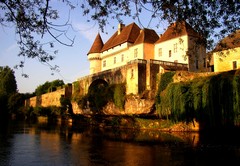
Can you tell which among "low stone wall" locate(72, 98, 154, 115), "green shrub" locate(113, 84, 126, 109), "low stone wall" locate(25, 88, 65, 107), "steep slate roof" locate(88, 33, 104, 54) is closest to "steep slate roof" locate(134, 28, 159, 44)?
"green shrub" locate(113, 84, 126, 109)

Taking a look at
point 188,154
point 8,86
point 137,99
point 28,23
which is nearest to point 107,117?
point 137,99

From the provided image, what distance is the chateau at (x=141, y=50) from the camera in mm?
33122

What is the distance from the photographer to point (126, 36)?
40688 mm

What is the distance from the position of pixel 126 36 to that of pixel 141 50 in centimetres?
494

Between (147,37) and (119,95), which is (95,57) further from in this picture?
(119,95)

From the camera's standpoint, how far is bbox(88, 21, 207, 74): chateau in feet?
109

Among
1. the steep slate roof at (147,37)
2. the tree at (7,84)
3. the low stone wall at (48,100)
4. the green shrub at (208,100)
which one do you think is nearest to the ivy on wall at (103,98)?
the green shrub at (208,100)

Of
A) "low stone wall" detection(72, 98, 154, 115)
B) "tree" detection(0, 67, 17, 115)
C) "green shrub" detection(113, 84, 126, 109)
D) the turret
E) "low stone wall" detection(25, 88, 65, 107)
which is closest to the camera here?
"low stone wall" detection(72, 98, 154, 115)

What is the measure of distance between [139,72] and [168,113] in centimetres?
655

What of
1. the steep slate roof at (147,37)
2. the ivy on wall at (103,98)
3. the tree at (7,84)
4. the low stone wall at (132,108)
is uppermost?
the steep slate roof at (147,37)

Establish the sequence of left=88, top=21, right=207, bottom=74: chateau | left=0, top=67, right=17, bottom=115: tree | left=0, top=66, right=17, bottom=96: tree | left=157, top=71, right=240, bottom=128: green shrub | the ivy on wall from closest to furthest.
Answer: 1. left=157, top=71, right=240, bottom=128: green shrub
2. the ivy on wall
3. left=88, top=21, right=207, bottom=74: chateau
4. left=0, top=67, right=17, bottom=115: tree
5. left=0, top=66, right=17, bottom=96: tree

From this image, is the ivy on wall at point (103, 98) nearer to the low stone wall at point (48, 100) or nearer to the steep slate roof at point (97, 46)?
the low stone wall at point (48, 100)

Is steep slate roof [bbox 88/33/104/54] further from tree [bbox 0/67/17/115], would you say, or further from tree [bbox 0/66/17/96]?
tree [bbox 0/66/17/96]

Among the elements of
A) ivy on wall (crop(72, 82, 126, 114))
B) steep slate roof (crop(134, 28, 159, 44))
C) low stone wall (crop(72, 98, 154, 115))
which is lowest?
low stone wall (crop(72, 98, 154, 115))
